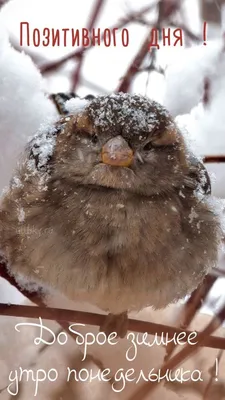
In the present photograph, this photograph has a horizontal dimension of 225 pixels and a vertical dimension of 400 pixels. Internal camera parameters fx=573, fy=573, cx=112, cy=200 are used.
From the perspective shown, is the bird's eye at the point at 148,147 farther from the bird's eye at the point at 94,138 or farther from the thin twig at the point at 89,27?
the thin twig at the point at 89,27

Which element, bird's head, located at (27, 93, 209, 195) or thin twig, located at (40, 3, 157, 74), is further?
thin twig, located at (40, 3, 157, 74)

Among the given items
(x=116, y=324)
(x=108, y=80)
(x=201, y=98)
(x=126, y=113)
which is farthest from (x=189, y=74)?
(x=116, y=324)

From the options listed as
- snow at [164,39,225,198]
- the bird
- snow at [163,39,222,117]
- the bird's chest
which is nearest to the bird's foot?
the bird

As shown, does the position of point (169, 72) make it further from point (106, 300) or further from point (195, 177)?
point (106, 300)

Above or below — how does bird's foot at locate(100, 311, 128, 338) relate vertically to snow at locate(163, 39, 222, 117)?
below

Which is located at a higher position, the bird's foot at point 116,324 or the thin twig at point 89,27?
the thin twig at point 89,27

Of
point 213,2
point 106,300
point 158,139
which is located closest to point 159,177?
point 158,139

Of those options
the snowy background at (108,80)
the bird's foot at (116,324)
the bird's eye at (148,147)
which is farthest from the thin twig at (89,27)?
the bird's foot at (116,324)

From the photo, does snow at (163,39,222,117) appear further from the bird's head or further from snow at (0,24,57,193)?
snow at (0,24,57,193)
